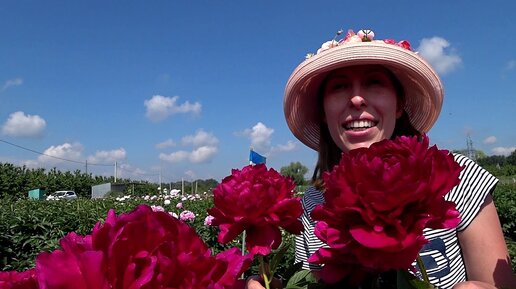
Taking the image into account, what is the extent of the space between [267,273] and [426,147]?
36 centimetres

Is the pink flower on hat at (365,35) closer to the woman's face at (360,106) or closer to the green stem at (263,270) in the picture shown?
the woman's face at (360,106)

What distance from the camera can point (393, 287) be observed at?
0.59 metres

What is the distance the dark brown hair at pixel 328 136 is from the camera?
1.55 m

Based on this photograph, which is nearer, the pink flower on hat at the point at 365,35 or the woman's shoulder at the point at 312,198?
the pink flower on hat at the point at 365,35

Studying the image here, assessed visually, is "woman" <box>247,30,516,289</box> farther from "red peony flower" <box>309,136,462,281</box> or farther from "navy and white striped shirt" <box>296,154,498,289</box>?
"red peony flower" <box>309,136,462,281</box>

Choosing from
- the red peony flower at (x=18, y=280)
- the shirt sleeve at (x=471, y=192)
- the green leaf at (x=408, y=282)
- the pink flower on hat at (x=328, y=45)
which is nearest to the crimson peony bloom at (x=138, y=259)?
the red peony flower at (x=18, y=280)

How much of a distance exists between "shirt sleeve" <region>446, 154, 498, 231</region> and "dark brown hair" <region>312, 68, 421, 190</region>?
31 cm

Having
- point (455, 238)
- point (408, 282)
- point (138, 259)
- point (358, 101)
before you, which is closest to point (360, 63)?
point (358, 101)

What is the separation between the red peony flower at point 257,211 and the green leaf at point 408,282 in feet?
0.79

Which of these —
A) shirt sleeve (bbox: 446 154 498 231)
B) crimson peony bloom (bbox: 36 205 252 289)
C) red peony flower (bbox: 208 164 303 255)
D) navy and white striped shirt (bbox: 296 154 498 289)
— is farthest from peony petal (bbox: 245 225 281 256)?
shirt sleeve (bbox: 446 154 498 231)

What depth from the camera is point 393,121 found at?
130cm

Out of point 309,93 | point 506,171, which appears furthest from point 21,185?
point 506,171

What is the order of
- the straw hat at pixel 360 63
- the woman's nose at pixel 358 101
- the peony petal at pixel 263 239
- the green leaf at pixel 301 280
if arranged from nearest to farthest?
the peony petal at pixel 263 239 → the green leaf at pixel 301 280 → the woman's nose at pixel 358 101 → the straw hat at pixel 360 63

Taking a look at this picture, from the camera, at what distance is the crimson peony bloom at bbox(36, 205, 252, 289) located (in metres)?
0.36
